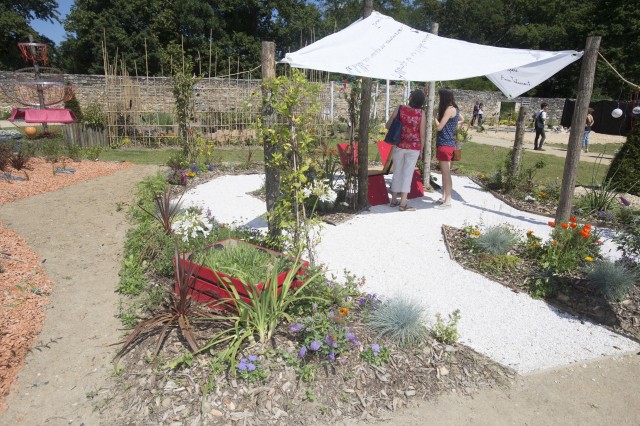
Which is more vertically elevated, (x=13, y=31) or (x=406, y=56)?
(x=13, y=31)

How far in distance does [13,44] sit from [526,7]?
4912 centimetres

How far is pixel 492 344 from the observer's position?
10.2ft

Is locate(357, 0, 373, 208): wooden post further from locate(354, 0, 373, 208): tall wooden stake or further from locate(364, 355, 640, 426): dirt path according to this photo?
locate(364, 355, 640, 426): dirt path

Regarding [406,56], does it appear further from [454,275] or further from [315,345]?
[315,345]

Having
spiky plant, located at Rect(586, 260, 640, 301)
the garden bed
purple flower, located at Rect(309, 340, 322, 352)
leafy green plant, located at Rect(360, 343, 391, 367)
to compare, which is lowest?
leafy green plant, located at Rect(360, 343, 391, 367)

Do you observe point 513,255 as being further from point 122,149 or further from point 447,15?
point 447,15

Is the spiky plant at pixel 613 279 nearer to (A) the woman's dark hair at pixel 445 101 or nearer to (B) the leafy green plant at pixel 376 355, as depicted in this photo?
(B) the leafy green plant at pixel 376 355

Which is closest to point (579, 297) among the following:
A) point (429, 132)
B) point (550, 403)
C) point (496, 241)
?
point (496, 241)

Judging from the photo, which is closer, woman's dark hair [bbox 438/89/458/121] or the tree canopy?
woman's dark hair [bbox 438/89/458/121]

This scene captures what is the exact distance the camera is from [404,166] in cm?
583

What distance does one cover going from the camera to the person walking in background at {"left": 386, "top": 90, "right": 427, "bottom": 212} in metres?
5.63

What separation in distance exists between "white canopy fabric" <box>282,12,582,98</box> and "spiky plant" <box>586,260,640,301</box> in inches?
96.3

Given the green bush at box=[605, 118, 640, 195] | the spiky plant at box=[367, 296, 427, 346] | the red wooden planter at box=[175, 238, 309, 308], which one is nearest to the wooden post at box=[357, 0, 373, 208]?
the red wooden planter at box=[175, 238, 309, 308]

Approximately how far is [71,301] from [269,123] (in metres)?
2.32
